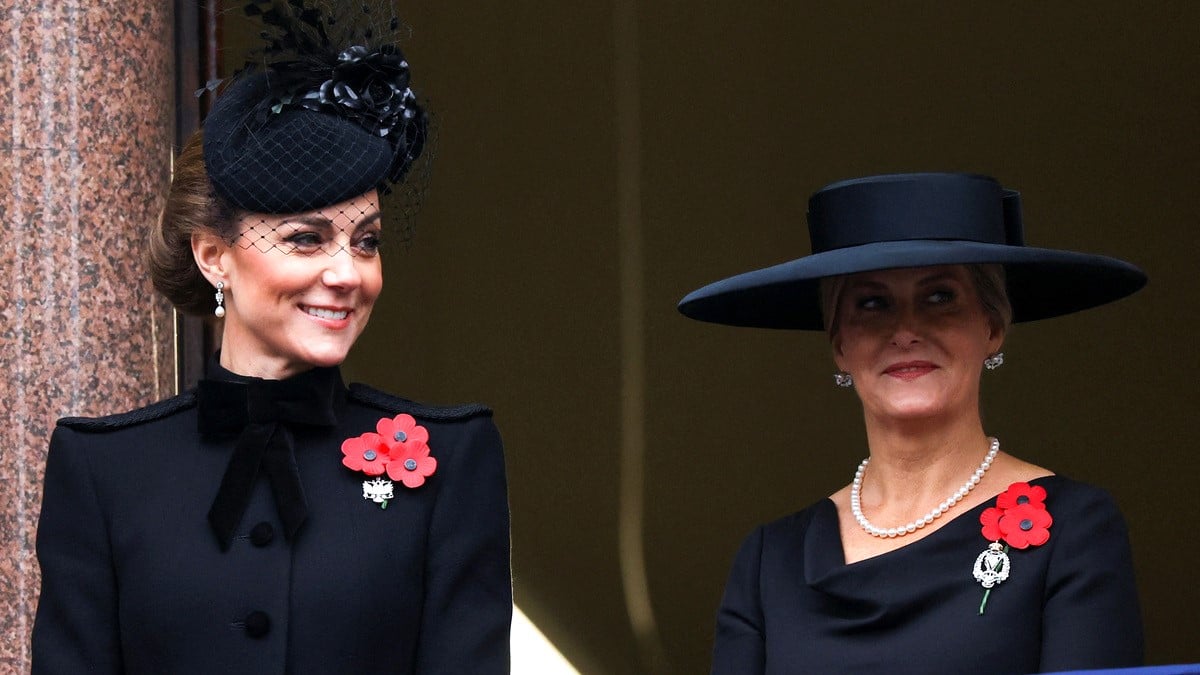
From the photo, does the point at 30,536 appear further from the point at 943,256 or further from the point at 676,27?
the point at 676,27

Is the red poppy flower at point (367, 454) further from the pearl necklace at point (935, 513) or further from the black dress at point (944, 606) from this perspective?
the pearl necklace at point (935, 513)

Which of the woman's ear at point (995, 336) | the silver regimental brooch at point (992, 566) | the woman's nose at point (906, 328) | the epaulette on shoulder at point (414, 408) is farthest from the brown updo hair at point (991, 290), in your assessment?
the epaulette on shoulder at point (414, 408)

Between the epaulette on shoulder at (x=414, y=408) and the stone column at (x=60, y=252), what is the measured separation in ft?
3.38

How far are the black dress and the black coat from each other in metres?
0.52

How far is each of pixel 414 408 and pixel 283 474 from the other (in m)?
0.27

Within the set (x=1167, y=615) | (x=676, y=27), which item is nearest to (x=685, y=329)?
(x=676, y=27)

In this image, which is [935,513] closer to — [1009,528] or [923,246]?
[1009,528]

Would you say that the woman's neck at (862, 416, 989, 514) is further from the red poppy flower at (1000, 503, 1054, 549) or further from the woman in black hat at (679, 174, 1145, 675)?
the red poppy flower at (1000, 503, 1054, 549)

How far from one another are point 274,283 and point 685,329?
4.34 m

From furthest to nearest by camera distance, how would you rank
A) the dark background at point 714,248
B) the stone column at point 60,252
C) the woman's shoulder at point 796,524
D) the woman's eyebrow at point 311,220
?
the dark background at point 714,248 < the stone column at point 60,252 < the woman's shoulder at point 796,524 < the woman's eyebrow at point 311,220

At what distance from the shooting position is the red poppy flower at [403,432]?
2.95 m

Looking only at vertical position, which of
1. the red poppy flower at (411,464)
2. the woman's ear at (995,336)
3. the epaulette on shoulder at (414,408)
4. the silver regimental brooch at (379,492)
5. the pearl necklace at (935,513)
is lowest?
the pearl necklace at (935,513)

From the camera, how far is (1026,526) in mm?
2973

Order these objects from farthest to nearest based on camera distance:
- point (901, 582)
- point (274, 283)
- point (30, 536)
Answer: point (30, 536)
point (901, 582)
point (274, 283)
